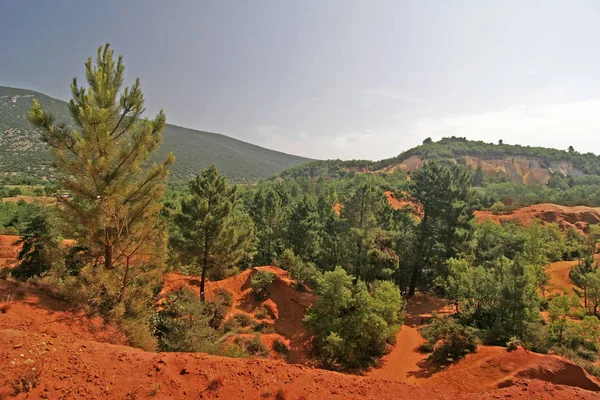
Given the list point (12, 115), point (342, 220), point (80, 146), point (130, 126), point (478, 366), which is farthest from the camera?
point (12, 115)

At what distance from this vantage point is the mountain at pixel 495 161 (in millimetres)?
110625

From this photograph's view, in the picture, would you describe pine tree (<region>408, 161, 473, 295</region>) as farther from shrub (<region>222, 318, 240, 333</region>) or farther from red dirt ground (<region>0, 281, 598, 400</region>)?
red dirt ground (<region>0, 281, 598, 400</region>)

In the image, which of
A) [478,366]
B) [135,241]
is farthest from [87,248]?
[478,366]

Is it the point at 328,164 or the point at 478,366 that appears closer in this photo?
the point at 478,366

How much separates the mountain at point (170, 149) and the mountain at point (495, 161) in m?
32.3

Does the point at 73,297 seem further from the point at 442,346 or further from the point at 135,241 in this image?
the point at 442,346

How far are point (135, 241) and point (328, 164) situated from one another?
145m

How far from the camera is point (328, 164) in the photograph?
150750 millimetres

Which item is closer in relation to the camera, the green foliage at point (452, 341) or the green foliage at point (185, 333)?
the green foliage at point (185, 333)

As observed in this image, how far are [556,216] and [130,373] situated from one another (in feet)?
231

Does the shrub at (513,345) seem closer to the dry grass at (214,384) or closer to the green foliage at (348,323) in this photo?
the green foliage at (348,323)

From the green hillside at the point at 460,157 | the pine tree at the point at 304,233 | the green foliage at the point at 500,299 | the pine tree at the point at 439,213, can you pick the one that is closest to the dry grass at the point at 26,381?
the green foliage at the point at 500,299

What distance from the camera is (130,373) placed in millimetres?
5762

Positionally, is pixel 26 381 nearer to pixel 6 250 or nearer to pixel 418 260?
pixel 418 260
